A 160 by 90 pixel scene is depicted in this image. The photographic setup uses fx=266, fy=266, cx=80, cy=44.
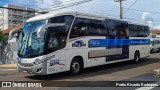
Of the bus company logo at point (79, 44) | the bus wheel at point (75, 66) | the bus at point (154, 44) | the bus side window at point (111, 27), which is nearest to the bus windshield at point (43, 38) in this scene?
the bus company logo at point (79, 44)

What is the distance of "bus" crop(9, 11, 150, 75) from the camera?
495 inches

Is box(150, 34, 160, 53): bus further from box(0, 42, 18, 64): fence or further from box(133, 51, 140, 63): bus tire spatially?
box(0, 42, 18, 64): fence

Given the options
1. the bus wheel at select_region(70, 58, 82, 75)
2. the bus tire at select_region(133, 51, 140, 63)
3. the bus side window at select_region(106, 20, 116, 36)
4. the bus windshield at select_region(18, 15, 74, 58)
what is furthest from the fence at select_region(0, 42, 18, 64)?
the bus windshield at select_region(18, 15, 74, 58)

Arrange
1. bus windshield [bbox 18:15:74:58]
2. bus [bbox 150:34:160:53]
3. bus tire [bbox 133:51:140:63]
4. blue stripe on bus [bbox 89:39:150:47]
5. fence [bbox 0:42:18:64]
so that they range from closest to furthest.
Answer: bus windshield [bbox 18:15:74:58] → blue stripe on bus [bbox 89:39:150:47] → bus tire [bbox 133:51:140:63] → fence [bbox 0:42:18:64] → bus [bbox 150:34:160:53]

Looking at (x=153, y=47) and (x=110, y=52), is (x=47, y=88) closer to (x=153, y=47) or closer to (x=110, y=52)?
(x=110, y=52)

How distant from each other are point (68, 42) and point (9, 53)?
656 inches

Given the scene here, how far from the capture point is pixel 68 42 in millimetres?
13727

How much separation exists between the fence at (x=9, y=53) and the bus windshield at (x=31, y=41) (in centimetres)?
1436

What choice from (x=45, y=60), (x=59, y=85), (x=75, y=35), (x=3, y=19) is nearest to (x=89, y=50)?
(x=75, y=35)

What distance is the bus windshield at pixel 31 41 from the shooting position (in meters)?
12.6

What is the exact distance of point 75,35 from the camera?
1420cm

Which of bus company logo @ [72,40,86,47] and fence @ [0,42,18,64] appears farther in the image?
fence @ [0,42,18,64]

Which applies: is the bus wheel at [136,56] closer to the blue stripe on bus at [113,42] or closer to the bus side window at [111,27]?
the blue stripe on bus at [113,42]

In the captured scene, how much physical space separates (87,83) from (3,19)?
377 feet
